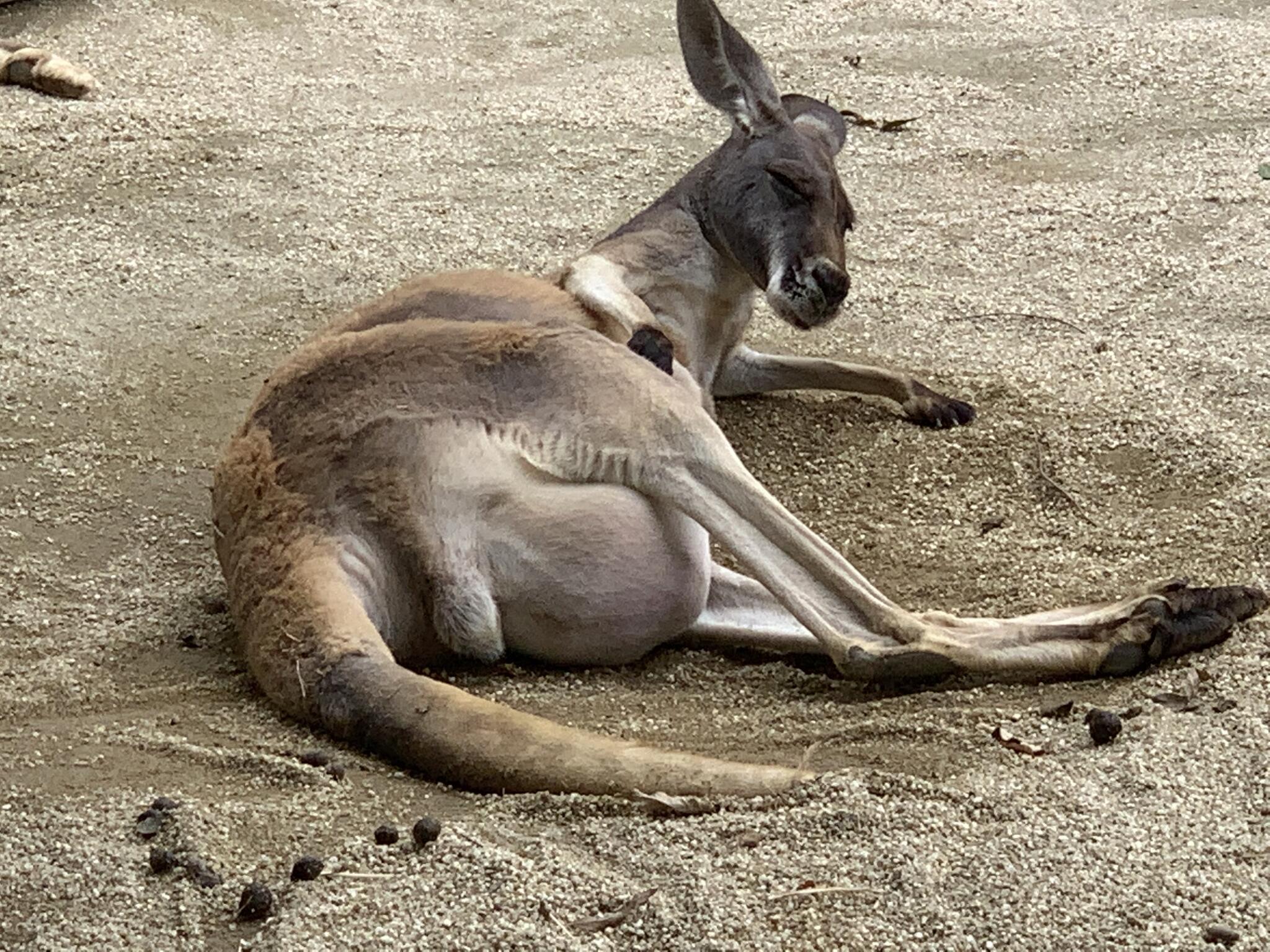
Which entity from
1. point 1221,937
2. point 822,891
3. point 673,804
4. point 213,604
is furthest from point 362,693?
point 1221,937

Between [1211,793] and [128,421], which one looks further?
[128,421]

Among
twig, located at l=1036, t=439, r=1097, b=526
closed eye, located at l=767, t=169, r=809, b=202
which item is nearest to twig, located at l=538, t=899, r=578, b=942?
twig, located at l=1036, t=439, r=1097, b=526

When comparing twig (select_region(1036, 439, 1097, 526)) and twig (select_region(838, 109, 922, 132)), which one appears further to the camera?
twig (select_region(838, 109, 922, 132))

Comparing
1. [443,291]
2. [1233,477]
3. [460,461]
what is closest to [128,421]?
[443,291]

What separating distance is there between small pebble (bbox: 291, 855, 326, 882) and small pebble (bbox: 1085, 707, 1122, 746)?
1.28 m

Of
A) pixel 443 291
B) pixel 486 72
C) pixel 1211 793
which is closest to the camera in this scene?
pixel 1211 793

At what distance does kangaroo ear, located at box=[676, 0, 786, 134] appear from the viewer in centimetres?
448

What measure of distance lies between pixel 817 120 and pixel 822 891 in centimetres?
278

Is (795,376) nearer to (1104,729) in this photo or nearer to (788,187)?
(788,187)

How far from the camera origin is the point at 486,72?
7.18 metres

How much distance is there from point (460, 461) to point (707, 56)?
1818 millimetres

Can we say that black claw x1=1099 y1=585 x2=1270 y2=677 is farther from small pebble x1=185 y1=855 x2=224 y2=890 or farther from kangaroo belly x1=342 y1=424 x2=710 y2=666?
small pebble x1=185 y1=855 x2=224 y2=890

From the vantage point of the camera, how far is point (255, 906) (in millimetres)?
2332

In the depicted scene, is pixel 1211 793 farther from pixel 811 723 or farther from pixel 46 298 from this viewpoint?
pixel 46 298
